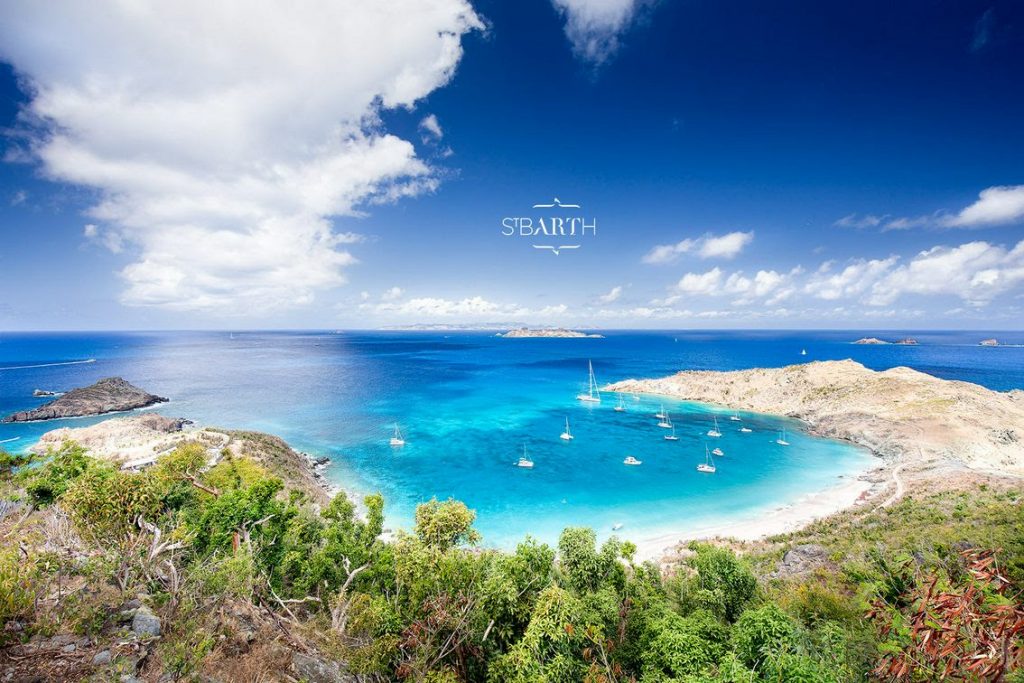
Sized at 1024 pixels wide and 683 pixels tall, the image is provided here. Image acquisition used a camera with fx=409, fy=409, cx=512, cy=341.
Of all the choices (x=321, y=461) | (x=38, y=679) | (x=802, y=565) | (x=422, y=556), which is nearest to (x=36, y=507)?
(x=38, y=679)

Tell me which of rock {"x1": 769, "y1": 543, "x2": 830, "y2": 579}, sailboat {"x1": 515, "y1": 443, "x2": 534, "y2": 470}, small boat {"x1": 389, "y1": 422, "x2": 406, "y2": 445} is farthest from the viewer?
small boat {"x1": 389, "y1": 422, "x2": 406, "y2": 445}

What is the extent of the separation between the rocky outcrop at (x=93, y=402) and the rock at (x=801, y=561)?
9484cm

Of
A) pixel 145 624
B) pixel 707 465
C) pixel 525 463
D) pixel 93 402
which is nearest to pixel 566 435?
pixel 525 463

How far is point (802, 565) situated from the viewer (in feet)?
77.9

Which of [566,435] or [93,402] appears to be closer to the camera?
[566,435]

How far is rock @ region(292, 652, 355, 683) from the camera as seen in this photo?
11240mm

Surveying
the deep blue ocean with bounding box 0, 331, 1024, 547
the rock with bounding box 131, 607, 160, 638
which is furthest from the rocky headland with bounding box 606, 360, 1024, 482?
the rock with bounding box 131, 607, 160, 638

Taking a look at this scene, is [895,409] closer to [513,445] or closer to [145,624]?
[513,445]

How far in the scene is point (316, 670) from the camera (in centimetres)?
1154

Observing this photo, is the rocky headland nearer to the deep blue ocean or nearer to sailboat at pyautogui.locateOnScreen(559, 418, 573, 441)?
the deep blue ocean

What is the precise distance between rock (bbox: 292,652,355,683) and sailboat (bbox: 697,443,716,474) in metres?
42.6

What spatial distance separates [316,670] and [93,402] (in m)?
86.7

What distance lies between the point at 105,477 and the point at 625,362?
152261mm

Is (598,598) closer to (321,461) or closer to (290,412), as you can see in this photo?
(321,461)
